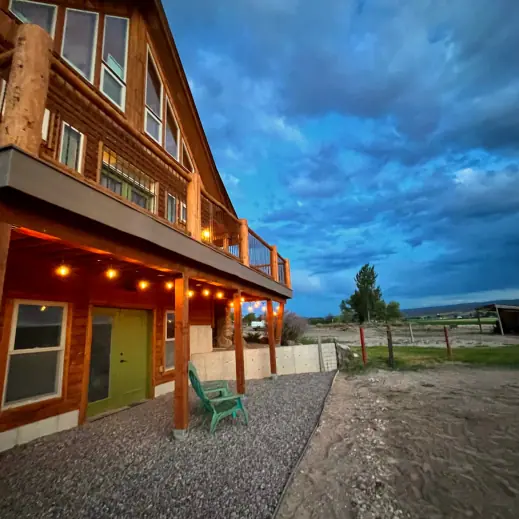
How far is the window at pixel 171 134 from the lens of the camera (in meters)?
9.03

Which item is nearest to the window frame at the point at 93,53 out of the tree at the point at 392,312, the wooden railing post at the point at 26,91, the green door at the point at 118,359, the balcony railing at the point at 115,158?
the balcony railing at the point at 115,158

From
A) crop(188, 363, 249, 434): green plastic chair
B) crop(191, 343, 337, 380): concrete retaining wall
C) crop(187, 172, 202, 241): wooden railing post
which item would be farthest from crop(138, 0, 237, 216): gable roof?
crop(188, 363, 249, 434): green plastic chair

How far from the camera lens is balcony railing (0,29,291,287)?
291 centimetres

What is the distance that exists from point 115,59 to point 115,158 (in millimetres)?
5056

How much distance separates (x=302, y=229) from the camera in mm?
176000

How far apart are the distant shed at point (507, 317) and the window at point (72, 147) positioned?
28.2m

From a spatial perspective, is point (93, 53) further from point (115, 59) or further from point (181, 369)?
point (181, 369)

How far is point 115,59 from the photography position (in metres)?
7.09

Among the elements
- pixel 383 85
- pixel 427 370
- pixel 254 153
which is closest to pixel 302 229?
pixel 254 153

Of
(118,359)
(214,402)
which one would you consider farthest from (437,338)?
(118,359)

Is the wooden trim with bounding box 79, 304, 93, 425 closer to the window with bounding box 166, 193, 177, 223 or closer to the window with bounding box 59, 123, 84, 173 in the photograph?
the window with bounding box 59, 123, 84, 173

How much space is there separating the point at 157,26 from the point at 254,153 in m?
141

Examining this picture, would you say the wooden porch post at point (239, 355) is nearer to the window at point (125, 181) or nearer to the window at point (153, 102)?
the window at point (125, 181)

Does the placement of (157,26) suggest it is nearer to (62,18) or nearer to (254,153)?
(62,18)
